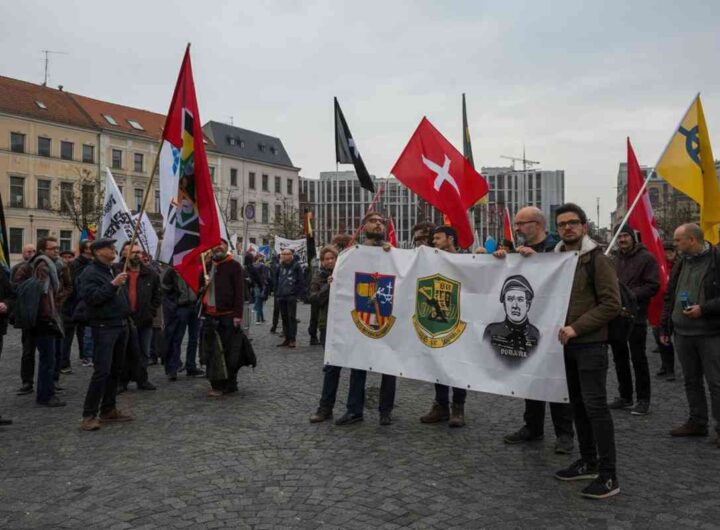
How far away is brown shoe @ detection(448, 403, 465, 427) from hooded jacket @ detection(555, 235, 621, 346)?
1943 millimetres

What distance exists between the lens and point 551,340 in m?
5.27

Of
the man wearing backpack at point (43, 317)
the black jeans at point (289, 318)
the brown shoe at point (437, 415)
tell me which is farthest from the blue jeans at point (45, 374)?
the black jeans at point (289, 318)

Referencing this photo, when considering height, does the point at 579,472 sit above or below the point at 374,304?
below

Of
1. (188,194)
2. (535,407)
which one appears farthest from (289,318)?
(535,407)

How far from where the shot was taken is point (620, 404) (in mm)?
7508

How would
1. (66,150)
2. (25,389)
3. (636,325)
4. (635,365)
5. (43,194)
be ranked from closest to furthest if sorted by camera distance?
1. (635,365)
2. (636,325)
3. (25,389)
4. (43,194)
5. (66,150)

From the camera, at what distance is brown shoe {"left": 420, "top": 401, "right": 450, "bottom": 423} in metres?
6.80

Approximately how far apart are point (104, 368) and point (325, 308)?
3.19 metres

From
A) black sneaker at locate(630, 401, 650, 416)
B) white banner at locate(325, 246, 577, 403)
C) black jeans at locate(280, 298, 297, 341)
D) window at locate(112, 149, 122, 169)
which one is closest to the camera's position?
white banner at locate(325, 246, 577, 403)

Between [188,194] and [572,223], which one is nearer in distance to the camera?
[572,223]

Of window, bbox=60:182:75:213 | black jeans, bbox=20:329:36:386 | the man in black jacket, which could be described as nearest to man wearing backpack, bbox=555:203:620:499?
the man in black jacket

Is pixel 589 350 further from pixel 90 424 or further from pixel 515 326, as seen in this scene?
pixel 90 424

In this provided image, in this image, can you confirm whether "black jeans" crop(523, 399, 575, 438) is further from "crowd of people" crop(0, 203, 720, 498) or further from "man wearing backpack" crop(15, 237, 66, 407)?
"man wearing backpack" crop(15, 237, 66, 407)

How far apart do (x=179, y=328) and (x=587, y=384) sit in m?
6.92
